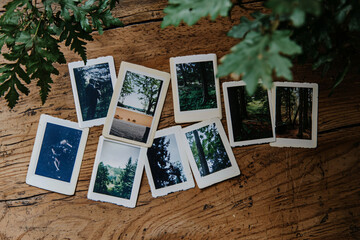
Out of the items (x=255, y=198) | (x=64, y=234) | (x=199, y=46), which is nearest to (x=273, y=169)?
(x=255, y=198)

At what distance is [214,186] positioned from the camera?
136 centimetres

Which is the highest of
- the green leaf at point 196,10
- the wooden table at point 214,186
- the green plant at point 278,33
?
the green leaf at point 196,10

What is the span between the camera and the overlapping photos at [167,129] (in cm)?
135

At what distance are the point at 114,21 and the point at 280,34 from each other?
682 mm

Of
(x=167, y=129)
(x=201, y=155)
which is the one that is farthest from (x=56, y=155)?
(x=201, y=155)

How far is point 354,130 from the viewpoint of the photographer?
1.34 meters

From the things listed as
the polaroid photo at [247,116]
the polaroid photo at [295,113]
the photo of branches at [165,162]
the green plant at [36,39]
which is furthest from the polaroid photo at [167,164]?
the green plant at [36,39]

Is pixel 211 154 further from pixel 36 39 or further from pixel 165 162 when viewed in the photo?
pixel 36 39

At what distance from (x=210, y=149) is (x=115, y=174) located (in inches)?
20.8

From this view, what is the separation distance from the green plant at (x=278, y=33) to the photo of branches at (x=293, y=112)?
434mm

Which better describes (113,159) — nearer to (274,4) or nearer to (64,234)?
(64,234)

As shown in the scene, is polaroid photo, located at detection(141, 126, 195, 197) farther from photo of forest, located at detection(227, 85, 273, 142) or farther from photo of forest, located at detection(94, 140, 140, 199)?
photo of forest, located at detection(227, 85, 273, 142)

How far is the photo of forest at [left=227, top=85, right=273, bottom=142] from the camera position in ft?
4.43

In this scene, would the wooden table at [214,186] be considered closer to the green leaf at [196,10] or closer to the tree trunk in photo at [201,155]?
the tree trunk in photo at [201,155]
